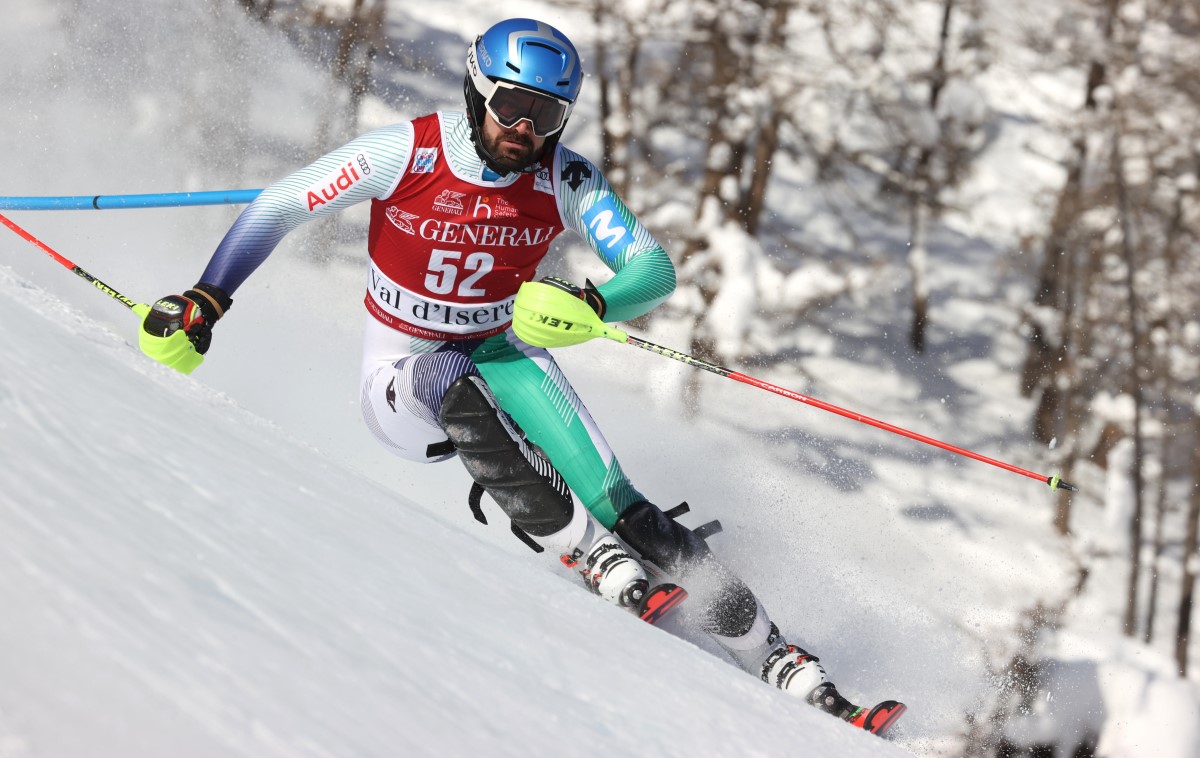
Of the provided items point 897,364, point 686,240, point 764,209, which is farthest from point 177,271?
point 897,364

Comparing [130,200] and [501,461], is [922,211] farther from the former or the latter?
[501,461]

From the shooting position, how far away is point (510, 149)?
3162 millimetres

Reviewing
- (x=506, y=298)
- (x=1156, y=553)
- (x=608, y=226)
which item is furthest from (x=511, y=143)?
(x=1156, y=553)

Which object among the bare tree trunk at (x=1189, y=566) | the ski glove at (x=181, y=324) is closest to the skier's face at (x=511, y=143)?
the ski glove at (x=181, y=324)

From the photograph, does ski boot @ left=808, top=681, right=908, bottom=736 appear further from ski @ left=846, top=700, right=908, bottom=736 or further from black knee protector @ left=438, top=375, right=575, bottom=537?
black knee protector @ left=438, top=375, right=575, bottom=537

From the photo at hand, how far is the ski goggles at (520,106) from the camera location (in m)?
3.10

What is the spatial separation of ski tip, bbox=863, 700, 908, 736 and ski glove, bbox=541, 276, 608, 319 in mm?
1373

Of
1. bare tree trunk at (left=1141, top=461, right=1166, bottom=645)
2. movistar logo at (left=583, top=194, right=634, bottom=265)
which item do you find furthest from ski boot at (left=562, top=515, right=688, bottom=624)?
bare tree trunk at (left=1141, top=461, right=1166, bottom=645)

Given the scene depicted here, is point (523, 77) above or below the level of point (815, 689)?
above

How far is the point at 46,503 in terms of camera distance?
150 centimetres

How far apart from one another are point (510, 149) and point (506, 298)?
1.77 ft

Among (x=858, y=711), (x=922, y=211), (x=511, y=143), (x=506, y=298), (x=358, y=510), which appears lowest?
(x=858, y=711)

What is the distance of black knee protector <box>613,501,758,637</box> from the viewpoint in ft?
10.4

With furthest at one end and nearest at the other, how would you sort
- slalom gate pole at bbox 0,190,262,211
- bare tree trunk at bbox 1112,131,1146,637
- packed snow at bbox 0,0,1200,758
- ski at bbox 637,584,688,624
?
bare tree trunk at bbox 1112,131,1146,637, slalom gate pole at bbox 0,190,262,211, ski at bbox 637,584,688,624, packed snow at bbox 0,0,1200,758
